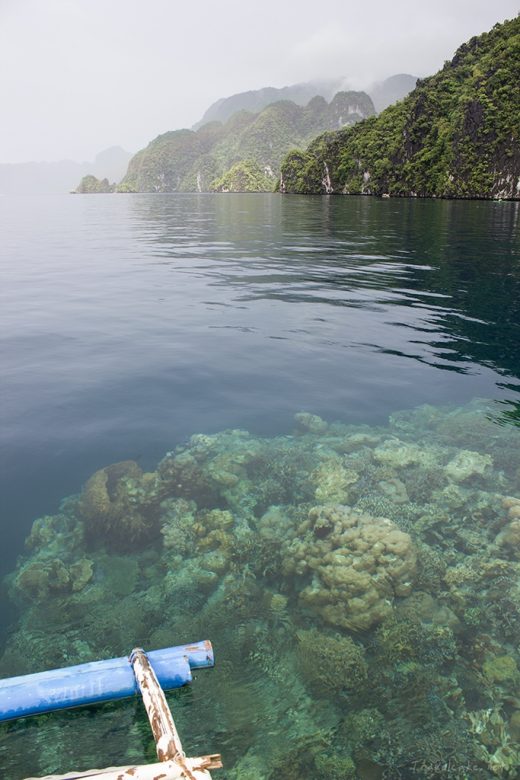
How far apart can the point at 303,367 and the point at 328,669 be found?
31.4 feet

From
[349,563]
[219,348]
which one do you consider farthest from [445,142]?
[349,563]

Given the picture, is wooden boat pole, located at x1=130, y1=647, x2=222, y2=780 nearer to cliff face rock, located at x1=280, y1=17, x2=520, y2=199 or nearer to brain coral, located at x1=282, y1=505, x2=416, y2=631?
brain coral, located at x1=282, y1=505, x2=416, y2=631

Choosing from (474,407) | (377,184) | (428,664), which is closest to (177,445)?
(428,664)

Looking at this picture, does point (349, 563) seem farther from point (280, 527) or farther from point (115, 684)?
point (115, 684)

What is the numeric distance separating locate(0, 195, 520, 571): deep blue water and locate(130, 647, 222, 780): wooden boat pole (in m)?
3.62

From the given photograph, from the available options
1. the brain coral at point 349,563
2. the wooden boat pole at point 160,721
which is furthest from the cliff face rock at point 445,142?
the wooden boat pole at point 160,721

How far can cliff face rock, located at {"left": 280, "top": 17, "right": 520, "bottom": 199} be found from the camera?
106875 mm

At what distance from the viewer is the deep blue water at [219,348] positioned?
412 inches

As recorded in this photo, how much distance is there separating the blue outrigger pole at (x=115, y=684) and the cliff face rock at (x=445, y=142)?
12277cm

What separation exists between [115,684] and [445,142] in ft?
487

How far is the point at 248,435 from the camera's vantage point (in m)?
10.6

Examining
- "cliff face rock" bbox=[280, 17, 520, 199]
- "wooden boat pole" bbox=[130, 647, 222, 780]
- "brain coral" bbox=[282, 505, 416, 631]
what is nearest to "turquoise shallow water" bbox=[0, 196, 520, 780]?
"brain coral" bbox=[282, 505, 416, 631]

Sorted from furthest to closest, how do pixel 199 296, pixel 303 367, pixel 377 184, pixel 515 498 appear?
pixel 377 184 → pixel 199 296 → pixel 303 367 → pixel 515 498

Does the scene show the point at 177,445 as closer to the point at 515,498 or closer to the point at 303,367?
the point at 303,367
